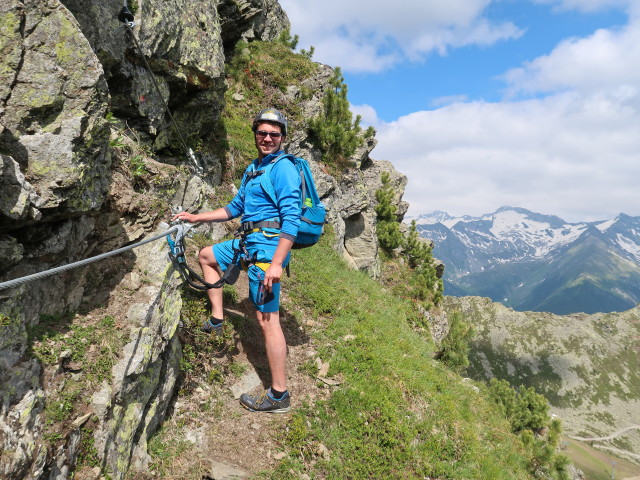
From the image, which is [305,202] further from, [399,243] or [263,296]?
[399,243]

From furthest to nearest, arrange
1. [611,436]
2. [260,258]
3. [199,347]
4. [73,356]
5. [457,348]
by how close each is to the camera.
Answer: [611,436], [457,348], [199,347], [260,258], [73,356]

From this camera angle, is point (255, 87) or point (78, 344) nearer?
point (78, 344)

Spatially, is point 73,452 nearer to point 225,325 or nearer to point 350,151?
point 225,325

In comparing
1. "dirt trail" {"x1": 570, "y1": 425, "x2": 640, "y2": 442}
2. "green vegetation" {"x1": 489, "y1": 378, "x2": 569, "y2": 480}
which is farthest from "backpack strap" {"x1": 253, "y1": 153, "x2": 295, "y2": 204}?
"dirt trail" {"x1": 570, "y1": 425, "x2": 640, "y2": 442}

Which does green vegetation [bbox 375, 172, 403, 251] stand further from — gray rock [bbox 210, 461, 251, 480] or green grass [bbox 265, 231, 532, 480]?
gray rock [bbox 210, 461, 251, 480]

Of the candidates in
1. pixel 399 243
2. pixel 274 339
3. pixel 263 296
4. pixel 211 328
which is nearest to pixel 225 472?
pixel 274 339

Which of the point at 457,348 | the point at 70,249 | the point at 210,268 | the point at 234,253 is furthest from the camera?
the point at 457,348

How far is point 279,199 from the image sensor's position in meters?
5.30

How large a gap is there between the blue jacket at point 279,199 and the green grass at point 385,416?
3776 mm

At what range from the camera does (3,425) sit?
10.3 feet

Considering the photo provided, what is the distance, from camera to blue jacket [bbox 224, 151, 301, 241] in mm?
5160

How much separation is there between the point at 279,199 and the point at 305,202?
50cm

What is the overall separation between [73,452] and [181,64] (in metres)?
10.3

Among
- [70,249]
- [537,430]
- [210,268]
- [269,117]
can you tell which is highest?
[269,117]
